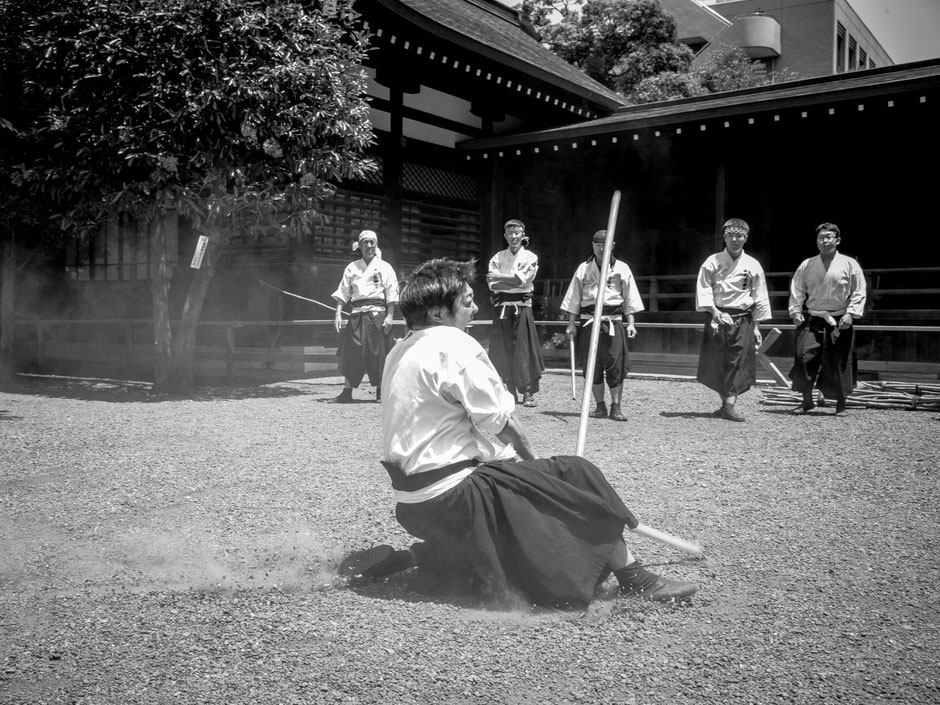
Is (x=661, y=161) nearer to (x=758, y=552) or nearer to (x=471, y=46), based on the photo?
(x=471, y=46)

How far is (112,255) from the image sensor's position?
43.7 feet

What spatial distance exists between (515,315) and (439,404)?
498 cm

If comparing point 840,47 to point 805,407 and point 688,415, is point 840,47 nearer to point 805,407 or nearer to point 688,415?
point 805,407

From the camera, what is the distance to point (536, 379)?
304 inches

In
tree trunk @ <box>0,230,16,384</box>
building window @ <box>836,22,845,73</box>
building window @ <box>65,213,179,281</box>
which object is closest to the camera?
tree trunk @ <box>0,230,16,384</box>

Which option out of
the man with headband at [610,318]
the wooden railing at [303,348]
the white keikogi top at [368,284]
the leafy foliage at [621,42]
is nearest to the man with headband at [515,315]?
the man with headband at [610,318]

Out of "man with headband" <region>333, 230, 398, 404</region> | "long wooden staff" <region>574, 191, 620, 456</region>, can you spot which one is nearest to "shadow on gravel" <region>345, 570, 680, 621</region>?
"long wooden staff" <region>574, 191, 620, 456</region>

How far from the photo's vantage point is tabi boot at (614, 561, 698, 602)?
8.98ft

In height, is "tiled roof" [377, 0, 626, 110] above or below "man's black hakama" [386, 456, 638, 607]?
above

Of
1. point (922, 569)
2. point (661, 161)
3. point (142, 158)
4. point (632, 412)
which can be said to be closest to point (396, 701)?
point (922, 569)

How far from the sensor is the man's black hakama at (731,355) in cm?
685

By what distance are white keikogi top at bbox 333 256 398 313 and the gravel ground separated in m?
2.37

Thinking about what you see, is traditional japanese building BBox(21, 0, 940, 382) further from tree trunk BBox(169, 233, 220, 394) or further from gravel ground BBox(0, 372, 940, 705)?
gravel ground BBox(0, 372, 940, 705)

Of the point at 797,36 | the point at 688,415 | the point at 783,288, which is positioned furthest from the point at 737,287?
the point at 797,36
